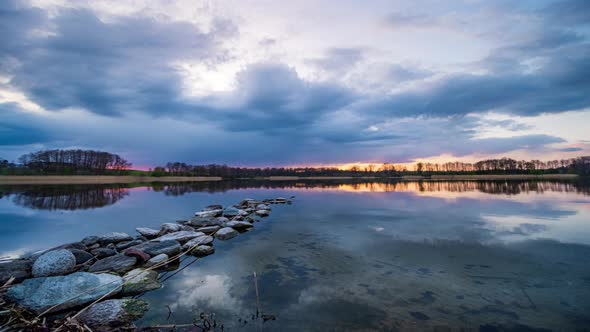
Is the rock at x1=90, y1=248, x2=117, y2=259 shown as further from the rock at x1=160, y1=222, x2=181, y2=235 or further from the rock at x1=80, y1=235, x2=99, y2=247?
the rock at x1=160, y1=222, x2=181, y2=235

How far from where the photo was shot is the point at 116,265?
543 centimetres

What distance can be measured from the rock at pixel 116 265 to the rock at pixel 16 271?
1007 mm

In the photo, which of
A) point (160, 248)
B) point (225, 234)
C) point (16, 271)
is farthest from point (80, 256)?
point (225, 234)

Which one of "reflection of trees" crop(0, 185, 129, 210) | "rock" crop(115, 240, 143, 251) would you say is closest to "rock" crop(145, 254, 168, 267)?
"rock" crop(115, 240, 143, 251)

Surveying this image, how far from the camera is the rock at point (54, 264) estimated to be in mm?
4867

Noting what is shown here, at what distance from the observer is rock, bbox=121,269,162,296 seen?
4375mm

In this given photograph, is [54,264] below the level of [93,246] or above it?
above

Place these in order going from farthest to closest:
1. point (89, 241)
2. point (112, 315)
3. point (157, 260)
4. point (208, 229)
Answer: point (208, 229), point (89, 241), point (157, 260), point (112, 315)

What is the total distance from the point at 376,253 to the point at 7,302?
22.5 feet

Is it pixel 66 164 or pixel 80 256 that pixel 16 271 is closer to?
pixel 80 256

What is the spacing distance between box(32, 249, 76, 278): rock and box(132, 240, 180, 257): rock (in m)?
1.36

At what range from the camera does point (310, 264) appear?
224 inches

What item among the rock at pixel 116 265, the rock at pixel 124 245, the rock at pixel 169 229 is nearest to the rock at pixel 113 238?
the rock at pixel 124 245

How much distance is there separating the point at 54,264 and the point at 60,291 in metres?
1.83
